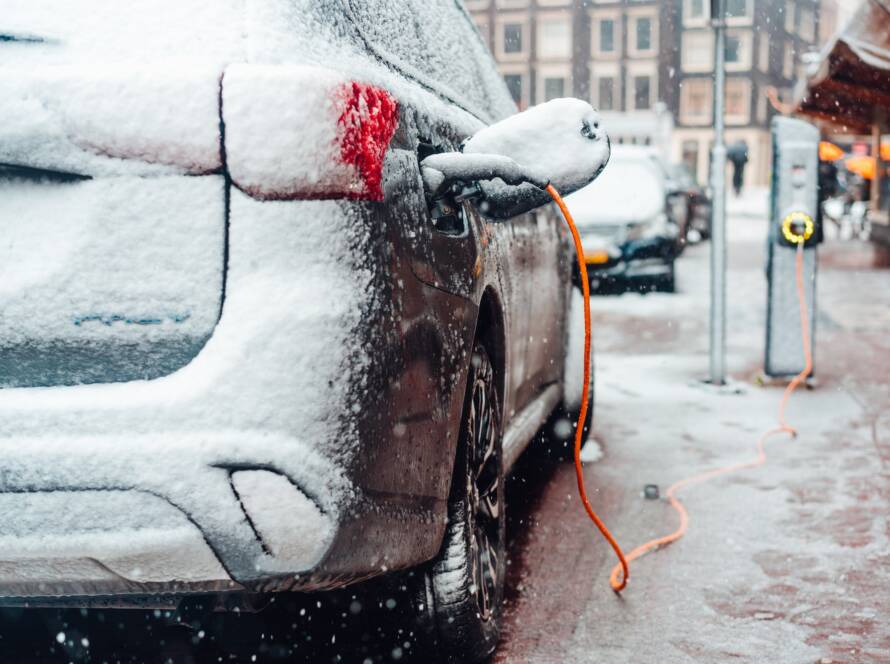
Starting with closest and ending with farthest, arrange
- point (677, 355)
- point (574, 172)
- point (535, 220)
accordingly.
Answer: point (574, 172) < point (535, 220) < point (677, 355)

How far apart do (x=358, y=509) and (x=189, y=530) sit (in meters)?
0.29

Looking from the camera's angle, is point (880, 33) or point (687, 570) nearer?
point (687, 570)

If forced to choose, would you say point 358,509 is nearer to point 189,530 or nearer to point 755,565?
point 189,530

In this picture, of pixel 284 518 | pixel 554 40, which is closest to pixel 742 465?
pixel 284 518

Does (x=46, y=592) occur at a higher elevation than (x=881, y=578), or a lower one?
higher

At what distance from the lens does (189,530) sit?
1.85m

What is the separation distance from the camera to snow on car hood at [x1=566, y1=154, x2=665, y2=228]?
1349cm

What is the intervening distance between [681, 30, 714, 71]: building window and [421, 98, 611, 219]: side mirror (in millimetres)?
64870

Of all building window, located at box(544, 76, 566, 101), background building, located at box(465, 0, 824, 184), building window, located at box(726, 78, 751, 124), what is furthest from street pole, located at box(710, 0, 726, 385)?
building window, located at box(726, 78, 751, 124)

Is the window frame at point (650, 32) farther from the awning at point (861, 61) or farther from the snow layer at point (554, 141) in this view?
the snow layer at point (554, 141)

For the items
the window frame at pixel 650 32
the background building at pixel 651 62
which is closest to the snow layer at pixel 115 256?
the background building at pixel 651 62

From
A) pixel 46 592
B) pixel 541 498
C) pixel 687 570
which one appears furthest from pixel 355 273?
pixel 541 498

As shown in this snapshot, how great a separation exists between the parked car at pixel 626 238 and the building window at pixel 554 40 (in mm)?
50709

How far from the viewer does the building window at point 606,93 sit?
6404cm
